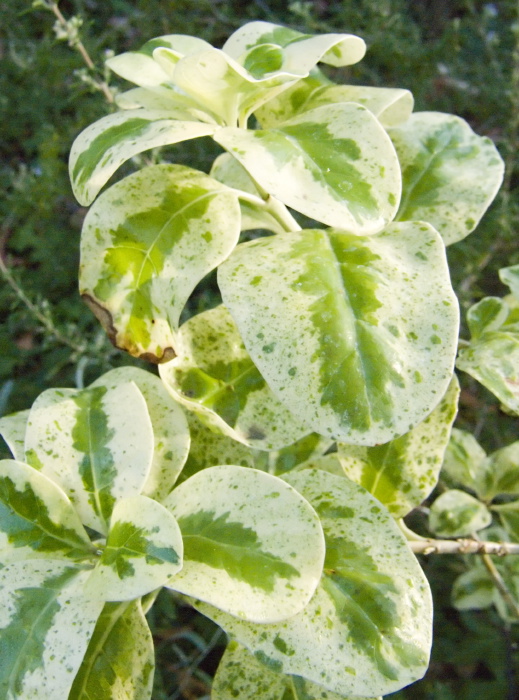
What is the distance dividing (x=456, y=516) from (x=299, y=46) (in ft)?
2.92

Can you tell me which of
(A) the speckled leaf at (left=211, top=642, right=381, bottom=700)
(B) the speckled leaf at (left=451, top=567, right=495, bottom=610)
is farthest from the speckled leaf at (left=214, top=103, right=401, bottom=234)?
(B) the speckled leaf at (left=451, top=567, right=495, bottom=610)

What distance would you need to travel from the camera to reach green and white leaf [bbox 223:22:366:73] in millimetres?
850

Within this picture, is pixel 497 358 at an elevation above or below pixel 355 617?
above

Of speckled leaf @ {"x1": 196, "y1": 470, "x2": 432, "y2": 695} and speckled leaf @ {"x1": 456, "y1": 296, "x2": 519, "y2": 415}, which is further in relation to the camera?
speckled leaf @ {"x1": 456, "y1": 296, "x2": 519, "y2": 415}

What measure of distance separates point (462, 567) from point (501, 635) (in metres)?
0.19

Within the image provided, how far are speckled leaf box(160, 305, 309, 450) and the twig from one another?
331 mm

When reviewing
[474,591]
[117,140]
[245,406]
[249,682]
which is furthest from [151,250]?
[474,591]

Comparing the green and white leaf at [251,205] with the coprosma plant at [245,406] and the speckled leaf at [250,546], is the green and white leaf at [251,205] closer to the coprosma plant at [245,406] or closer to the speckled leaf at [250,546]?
the coprosma plant at [245,406]

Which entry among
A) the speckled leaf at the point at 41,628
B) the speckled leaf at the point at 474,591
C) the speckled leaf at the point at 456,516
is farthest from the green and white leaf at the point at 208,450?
the speckled leaf at the point at 474,591

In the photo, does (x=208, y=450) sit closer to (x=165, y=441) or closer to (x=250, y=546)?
(x=165, y=441)

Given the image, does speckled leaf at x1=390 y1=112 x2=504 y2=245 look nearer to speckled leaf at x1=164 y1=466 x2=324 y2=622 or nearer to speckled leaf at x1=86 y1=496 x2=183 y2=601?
speckled leaf at x1=164 y1=466 x2=324 y2=622

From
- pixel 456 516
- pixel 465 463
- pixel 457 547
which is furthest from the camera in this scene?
pixel 465 463

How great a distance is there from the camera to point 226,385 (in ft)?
3.44

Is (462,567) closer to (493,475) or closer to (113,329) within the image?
(493,475)
